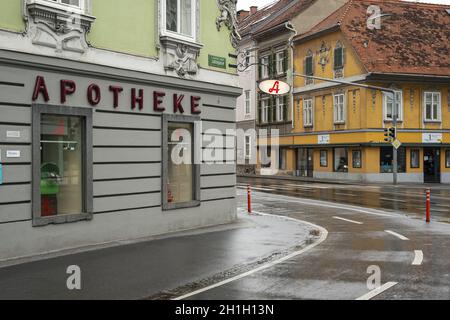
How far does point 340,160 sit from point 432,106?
749 cm

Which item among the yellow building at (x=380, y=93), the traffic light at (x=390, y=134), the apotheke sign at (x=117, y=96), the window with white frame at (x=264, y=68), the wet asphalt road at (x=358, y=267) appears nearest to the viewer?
the wet asphalt road at (x=358, y=267)

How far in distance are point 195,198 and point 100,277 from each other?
6422 millimetres

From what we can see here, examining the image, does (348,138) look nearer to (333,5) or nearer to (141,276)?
(333,5)

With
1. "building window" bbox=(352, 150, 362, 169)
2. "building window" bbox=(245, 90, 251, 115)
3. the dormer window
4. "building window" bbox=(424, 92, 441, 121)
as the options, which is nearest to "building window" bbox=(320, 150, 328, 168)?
"building window" bbox=(352, 150, 362, 169)

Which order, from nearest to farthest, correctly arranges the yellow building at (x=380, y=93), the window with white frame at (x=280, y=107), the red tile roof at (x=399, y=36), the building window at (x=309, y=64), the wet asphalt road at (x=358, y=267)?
1. the wet asphalt road at (x=358, y=267)
2. the yellow building at (x=380, y=93)
3. the red tile roof at (x=399, y=36)
4. the building window at (x=309, y=64)
5. the window with white frame at (x=280, y=107)

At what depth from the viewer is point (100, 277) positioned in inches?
360

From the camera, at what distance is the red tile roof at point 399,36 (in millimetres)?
40094

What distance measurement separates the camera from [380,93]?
40062mm

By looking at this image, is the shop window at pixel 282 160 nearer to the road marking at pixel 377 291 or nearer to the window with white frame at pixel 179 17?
the window with white frame at pixel 179 17

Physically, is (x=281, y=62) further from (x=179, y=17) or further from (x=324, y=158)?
(x=179, y=17)

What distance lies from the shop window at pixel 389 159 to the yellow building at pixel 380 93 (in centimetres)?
7

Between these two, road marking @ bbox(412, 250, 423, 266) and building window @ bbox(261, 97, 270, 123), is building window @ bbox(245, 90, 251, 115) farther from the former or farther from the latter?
road marking @ bbox(412, 250, 423, 266)

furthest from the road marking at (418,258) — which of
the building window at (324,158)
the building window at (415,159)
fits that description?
the building window at (324,158)

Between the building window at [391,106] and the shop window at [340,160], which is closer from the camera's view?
the building window at [391,106]
